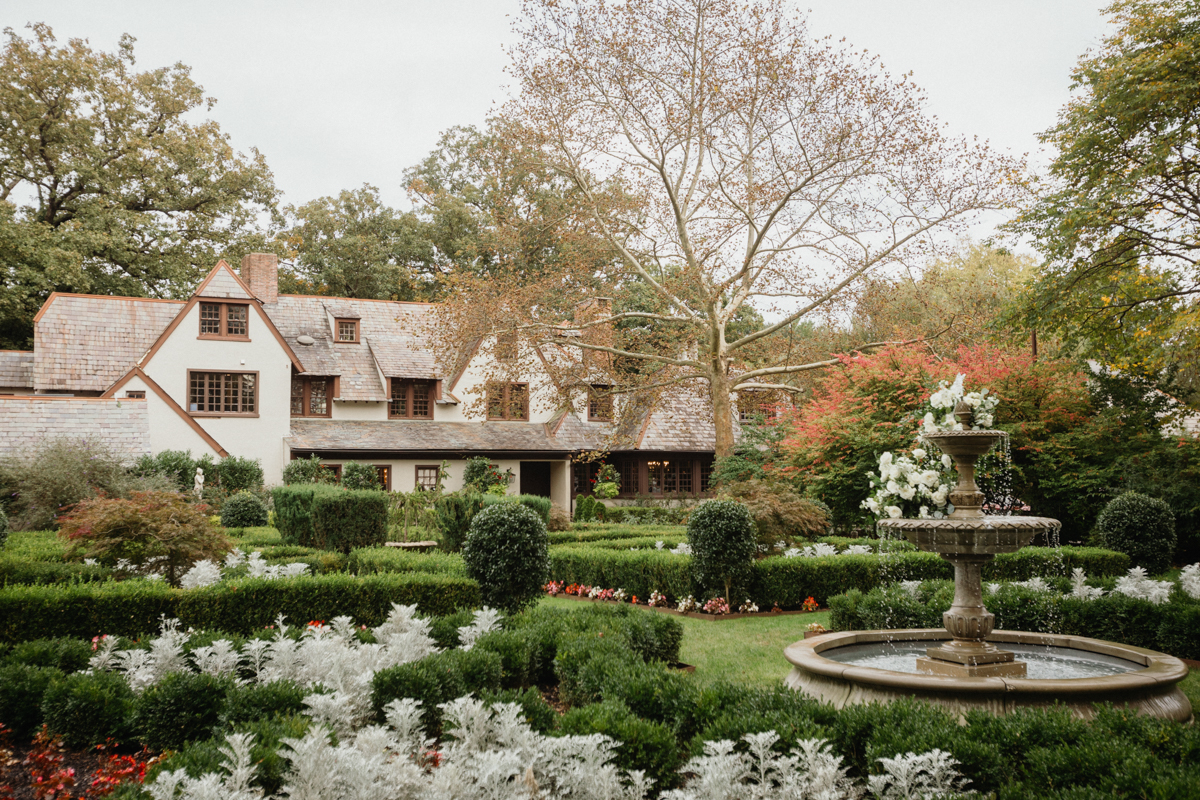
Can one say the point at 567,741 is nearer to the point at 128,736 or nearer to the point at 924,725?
the point at 924,725

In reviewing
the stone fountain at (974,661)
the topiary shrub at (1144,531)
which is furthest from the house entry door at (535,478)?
the stone fountain at (974,661)

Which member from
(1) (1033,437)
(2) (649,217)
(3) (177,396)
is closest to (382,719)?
(1) (1033,437)

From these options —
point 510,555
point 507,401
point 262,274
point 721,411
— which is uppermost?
point 262,274

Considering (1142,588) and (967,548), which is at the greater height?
(967,548)

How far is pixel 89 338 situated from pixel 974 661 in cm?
3002

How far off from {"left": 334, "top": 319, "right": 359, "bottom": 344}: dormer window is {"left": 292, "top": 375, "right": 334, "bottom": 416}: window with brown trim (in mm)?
2143

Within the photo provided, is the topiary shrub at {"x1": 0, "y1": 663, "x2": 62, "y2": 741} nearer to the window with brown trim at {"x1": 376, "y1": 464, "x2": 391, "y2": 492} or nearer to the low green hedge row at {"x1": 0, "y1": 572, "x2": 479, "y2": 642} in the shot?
the low green hedge row at {"x1": 0, "y1": 572, "x2": 479, "y2": 642}

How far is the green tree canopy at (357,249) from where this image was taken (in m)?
37.7

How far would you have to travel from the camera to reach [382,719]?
5.55 m

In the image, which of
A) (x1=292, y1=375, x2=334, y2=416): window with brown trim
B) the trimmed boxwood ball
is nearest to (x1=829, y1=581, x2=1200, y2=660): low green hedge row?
the trimmed boxwood ball

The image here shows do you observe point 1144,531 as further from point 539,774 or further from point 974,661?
point 539,774

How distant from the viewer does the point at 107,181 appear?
33.6m

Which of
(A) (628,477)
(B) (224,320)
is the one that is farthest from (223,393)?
(A) (628,477)

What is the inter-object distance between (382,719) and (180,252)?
35.2m
